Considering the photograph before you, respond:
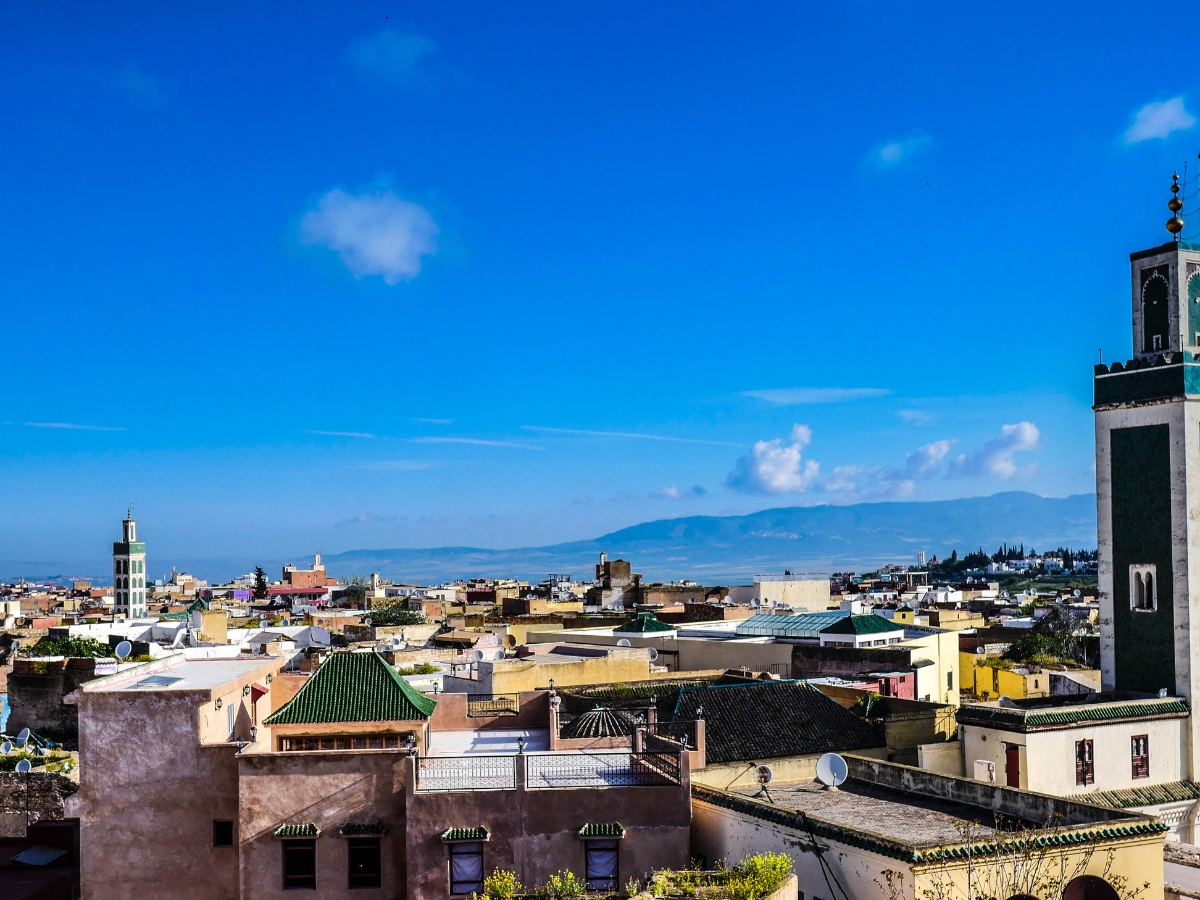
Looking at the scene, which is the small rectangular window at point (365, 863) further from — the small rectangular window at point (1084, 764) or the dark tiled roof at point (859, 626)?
the dark tiled roof at point (859, 626)

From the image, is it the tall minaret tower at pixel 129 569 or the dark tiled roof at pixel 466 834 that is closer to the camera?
the dark tiled roof at pixel 466 834

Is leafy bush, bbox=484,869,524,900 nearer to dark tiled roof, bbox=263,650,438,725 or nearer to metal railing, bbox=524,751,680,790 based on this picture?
metal railing, bbox=524,751,680,790

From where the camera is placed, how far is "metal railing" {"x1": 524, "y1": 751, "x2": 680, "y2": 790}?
60.0ft

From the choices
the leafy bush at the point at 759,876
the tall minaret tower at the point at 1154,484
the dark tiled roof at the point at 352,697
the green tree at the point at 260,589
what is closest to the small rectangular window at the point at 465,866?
the dark tiled roof at the point at 352,697

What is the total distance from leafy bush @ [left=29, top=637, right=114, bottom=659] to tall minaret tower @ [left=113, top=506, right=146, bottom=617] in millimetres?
44734

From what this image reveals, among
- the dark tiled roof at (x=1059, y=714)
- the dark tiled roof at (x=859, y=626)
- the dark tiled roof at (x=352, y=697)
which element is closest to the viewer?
the dark tiled roof at (x=352, y=697)

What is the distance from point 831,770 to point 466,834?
231 inches

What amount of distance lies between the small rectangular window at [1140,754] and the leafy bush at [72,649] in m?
36.1

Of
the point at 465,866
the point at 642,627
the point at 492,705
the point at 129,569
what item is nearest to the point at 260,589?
the point at 129,569

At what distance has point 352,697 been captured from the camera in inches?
818

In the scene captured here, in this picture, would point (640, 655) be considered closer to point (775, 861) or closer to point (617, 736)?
point (617, 736)

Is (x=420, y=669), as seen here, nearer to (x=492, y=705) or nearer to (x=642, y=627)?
(x=642, y=627)

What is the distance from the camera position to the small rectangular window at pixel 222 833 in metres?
19.0

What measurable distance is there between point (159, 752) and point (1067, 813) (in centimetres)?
1432
